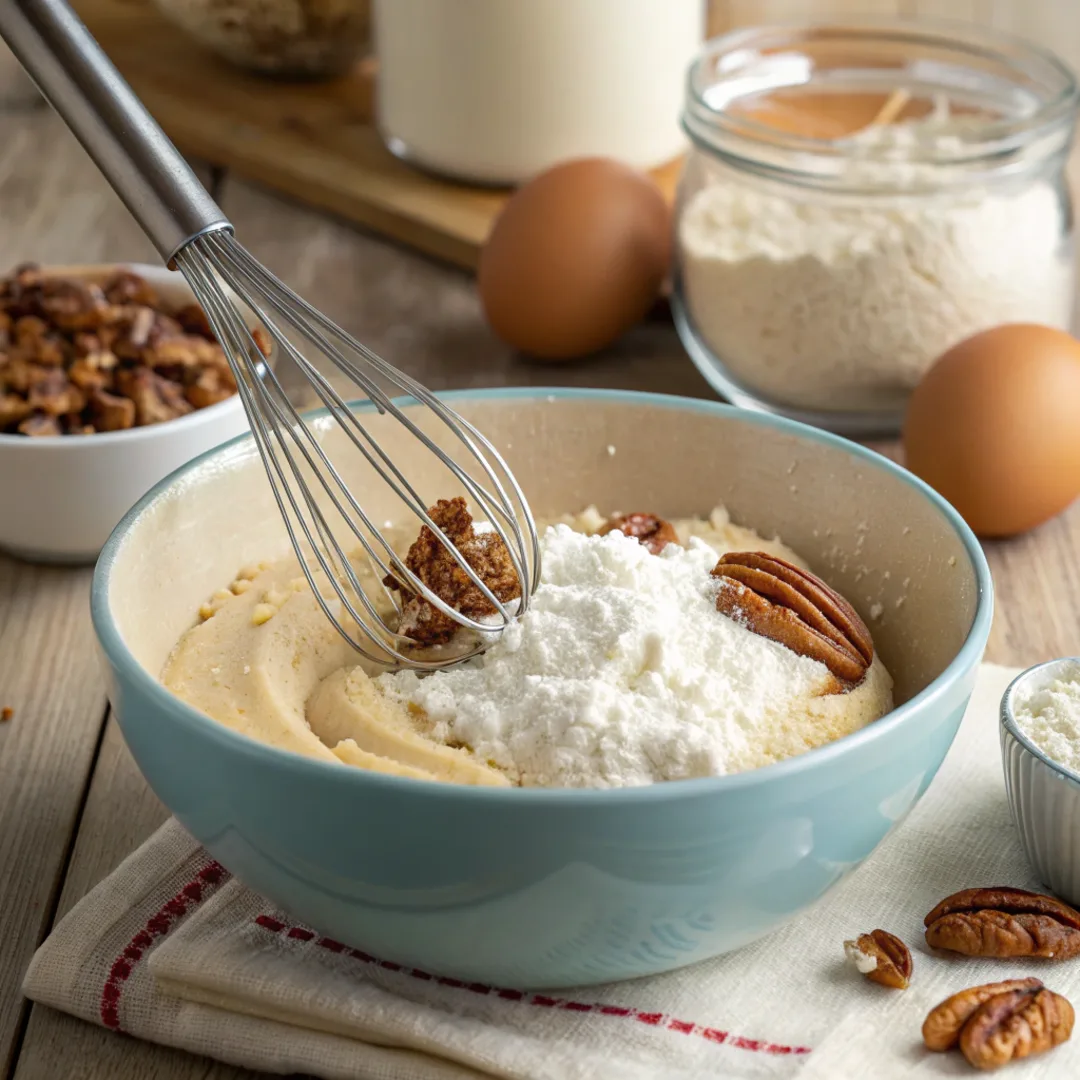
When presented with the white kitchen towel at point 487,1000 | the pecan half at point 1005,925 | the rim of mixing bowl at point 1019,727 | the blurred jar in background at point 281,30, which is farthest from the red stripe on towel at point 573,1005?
the blurred jar in background at point 281,30

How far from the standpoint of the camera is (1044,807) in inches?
33.3

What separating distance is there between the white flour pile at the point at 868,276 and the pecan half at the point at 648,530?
17.4 inches

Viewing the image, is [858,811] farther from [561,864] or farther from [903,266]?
[903,266]

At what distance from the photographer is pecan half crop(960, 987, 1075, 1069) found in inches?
28.6

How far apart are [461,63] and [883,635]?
1.02 m

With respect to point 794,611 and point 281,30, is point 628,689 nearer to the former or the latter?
point 794,611

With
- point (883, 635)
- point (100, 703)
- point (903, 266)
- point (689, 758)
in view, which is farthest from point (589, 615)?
point (903, 266)

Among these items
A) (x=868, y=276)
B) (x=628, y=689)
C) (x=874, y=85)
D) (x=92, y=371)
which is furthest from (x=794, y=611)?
(x=874, y=85)

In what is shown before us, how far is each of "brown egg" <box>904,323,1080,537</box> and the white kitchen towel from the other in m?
0.48

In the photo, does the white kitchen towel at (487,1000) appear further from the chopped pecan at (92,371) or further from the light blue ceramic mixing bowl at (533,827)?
the chopped pecan at (92,371)

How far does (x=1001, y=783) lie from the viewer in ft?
3.16

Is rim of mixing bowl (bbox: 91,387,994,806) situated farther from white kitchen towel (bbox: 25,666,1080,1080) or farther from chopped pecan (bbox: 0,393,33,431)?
chopped pecan (bbox: 0,393,33,431)

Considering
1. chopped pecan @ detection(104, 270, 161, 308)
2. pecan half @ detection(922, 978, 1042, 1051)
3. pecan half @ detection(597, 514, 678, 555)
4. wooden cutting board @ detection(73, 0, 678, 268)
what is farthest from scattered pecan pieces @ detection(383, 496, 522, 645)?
wooden cutting board @ detection(73, 0, 678, 268)

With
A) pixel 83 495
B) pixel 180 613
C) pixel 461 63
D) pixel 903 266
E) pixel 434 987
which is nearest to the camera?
pixel 434 987
